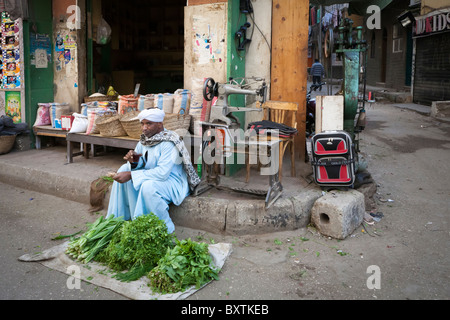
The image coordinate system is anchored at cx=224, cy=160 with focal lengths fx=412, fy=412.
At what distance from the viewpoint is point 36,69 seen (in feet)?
24.3

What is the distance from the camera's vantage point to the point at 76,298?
3289 mm

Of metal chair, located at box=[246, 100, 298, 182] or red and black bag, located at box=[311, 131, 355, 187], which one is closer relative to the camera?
red and black bag, located at box=[311, 131, 355, 187]

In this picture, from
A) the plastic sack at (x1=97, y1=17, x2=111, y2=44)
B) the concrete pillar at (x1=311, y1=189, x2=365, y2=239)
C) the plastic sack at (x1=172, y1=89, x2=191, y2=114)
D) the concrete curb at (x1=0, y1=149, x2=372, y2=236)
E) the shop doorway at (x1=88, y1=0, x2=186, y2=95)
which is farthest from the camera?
the shop doorway at (x1=88, y1=0, x2=186, y2=95)

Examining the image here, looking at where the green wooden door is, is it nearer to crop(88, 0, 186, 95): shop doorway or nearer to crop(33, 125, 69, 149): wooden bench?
crop(33, 125, 69, 149): wooden bench

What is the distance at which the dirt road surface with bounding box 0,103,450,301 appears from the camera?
337 cm

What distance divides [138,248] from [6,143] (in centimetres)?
475

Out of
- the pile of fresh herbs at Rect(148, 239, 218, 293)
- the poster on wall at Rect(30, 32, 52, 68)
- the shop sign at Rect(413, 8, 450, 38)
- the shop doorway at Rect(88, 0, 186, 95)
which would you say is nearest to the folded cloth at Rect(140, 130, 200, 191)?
the pile of fresh herbs at Rect(148, 239, 218, 293)

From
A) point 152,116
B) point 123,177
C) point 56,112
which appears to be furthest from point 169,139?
point 56,112

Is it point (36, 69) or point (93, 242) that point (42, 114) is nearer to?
point (36, 69)

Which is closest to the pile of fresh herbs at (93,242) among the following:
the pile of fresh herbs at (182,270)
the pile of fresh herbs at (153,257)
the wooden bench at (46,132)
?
the pile of fresh herbs at (153,257)

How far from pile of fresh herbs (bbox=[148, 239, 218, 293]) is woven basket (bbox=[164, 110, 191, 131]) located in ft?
7.59
